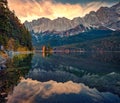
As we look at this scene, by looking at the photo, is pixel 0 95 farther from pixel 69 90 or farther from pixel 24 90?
pixel 69 90

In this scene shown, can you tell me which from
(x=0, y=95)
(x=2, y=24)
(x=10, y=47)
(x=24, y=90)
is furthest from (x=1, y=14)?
(x=10, y=47)

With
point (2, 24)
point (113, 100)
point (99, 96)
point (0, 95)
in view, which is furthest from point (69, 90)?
point (2, 24)

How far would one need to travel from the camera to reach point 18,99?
107 ft

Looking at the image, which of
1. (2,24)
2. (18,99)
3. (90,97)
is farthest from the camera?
(2,24)

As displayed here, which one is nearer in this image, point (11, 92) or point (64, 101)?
point (64, 101)

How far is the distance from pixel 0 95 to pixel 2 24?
1906 inches

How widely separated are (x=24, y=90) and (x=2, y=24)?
4339cm

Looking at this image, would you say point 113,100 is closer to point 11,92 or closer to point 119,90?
point 119,90

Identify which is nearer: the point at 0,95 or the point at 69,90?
the point at 0,95

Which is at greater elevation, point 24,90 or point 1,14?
point 1,14

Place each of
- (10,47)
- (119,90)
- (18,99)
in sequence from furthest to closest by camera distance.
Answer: (10,47) → (119,90) → (18,99)

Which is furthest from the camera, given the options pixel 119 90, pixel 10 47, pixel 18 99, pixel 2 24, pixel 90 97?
pixel 10 47

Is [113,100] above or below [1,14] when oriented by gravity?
below

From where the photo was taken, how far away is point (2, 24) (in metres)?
80.1
